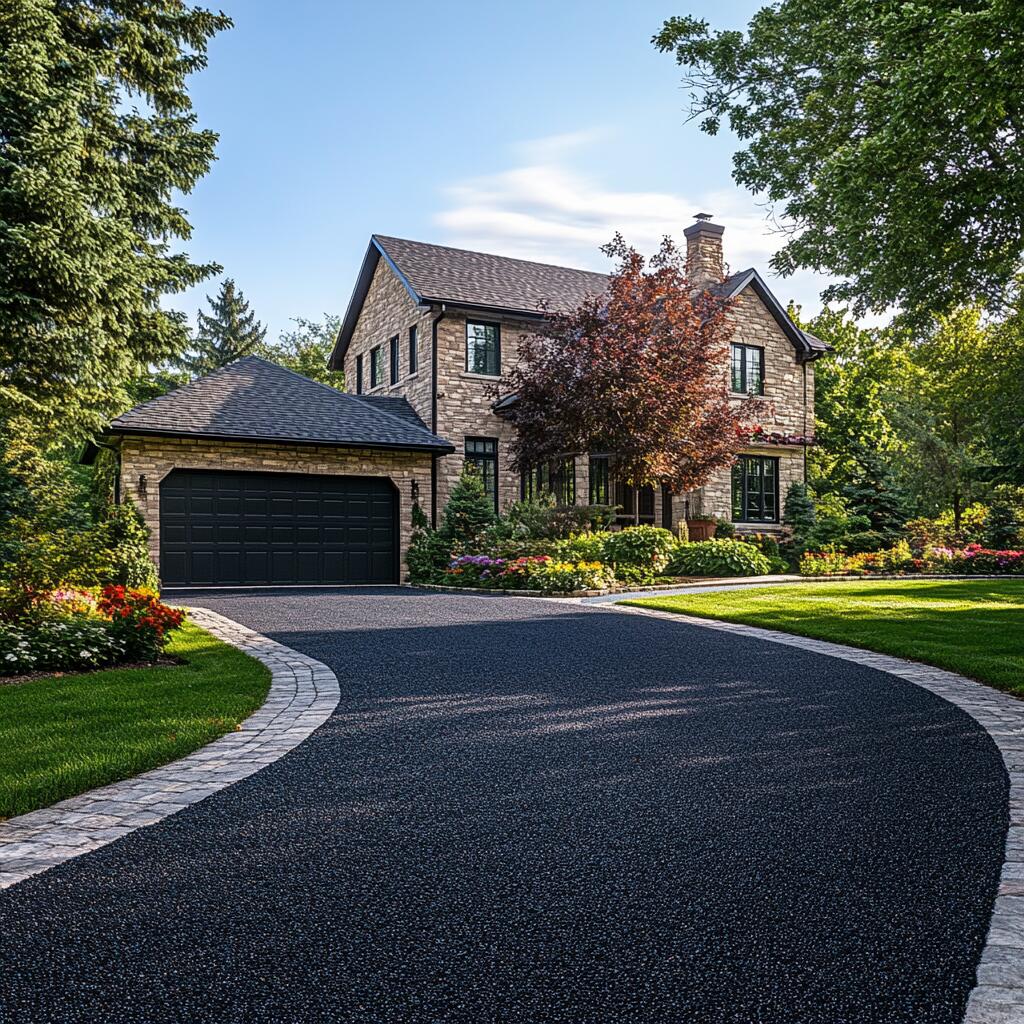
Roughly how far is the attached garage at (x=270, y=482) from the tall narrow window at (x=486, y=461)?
1.67 metres

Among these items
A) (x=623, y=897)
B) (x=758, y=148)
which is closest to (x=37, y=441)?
(x=758, y=148)

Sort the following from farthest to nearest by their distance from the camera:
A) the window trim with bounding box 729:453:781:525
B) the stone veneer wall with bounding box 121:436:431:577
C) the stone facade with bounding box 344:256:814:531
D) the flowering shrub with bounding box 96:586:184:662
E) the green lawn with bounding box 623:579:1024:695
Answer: the window trim with bounding box 729:453:781:525 → the stone facade with bounding box 344:256:814:531 → the stone veneer wall with bounding box 121:436:431:577 → the green lawn with bounding box 623:579:1024:695 → the flowering shrub with bounding box 96:586:184:662

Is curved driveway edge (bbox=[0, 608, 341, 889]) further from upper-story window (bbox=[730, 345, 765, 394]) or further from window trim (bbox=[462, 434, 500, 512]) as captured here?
upper-story window (bbox=[730, 345, 765, 394])

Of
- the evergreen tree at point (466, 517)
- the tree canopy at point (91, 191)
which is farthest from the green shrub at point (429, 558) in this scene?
the tree canopy at point (91, 191)

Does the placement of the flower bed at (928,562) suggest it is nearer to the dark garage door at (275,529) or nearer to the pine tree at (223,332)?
the dark garage door at (275,529)

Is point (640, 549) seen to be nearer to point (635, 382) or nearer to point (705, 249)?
point (635, 382)

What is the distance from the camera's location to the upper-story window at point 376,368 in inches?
977

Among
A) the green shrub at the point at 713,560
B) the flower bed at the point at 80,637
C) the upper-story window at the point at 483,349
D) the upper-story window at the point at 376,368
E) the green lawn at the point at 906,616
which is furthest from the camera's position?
the upper-story window at the point at 376,368

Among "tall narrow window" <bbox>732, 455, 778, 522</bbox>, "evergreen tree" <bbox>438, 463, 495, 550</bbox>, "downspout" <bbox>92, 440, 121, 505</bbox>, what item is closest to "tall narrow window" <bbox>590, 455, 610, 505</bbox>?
"evergreen tree" <bbox>438, 463, 495, 550</bbox>

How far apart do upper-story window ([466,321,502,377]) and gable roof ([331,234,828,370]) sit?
21.5 inches

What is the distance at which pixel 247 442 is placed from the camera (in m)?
18.1

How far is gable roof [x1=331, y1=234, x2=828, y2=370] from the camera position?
21766mm

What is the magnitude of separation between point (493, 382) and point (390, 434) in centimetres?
352

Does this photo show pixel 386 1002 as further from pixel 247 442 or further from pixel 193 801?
pixel 247 442
